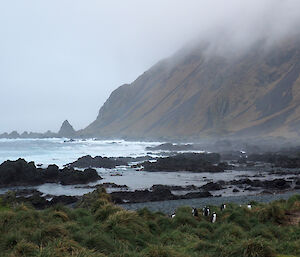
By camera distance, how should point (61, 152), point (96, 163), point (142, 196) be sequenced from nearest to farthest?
point (142, 196) < point (96, 163) < point (61, 152)

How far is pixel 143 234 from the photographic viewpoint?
10734mm

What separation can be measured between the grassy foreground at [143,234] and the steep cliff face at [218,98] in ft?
281

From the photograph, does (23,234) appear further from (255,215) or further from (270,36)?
(270,36)

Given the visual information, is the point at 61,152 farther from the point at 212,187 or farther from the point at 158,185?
the point at 212,187

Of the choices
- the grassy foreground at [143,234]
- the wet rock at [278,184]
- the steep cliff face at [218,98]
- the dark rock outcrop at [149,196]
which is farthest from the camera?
the steep cliff face at [218,98]

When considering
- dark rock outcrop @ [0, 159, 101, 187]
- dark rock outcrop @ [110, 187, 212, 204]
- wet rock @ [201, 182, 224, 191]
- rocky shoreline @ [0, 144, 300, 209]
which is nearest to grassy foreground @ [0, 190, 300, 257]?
rocky shoreline @ [0, 144, 300, 209]

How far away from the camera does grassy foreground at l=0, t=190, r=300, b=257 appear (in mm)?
7531

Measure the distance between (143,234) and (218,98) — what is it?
121 meters

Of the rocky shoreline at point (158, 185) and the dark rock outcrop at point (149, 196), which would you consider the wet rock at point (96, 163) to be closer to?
the rocky shoreline at point (158, 185)

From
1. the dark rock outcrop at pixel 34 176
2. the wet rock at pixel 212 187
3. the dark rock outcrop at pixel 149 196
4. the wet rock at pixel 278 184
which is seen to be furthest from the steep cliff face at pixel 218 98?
the dark rock outcrop at pixel 149 196

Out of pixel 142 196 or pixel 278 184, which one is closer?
pixel 142 196

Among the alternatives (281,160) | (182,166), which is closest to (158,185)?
(182,166)

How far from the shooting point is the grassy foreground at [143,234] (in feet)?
24.7

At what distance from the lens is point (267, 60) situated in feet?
427
